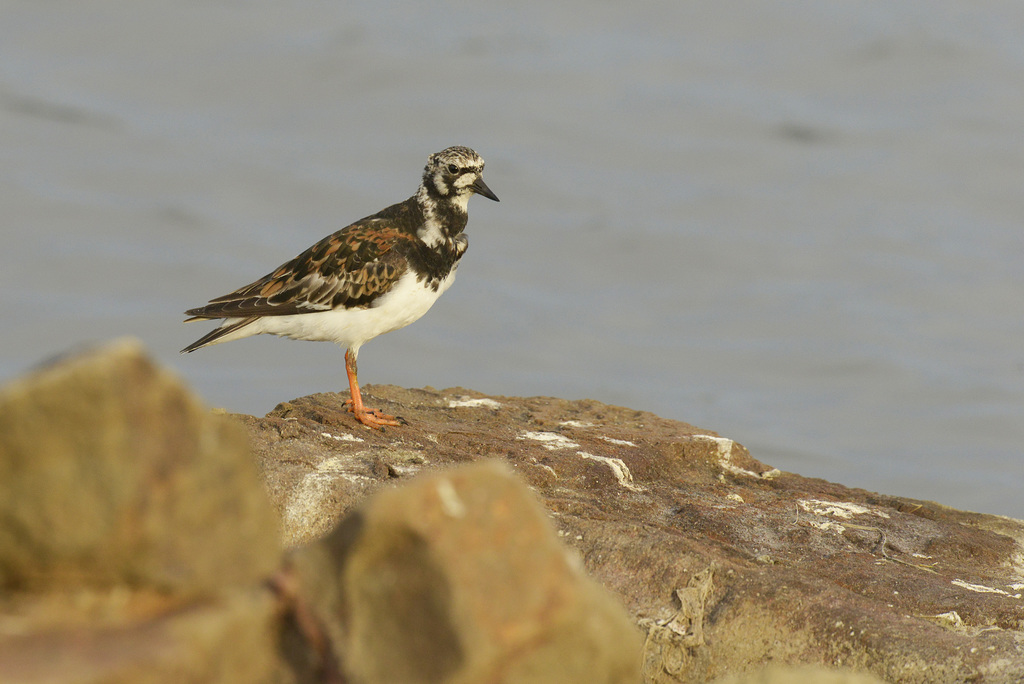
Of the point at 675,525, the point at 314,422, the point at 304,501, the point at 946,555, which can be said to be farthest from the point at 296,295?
the point at 946,555

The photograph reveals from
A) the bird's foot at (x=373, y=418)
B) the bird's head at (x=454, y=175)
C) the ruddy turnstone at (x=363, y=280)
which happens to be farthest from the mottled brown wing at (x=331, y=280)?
the bird's foot at (x=373, y=418)

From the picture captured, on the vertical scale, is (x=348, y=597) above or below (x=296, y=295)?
below

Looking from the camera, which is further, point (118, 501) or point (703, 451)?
point (703, 451)

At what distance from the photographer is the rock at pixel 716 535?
5699mm

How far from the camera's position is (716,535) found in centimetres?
697

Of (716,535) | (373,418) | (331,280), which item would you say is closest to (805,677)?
(716,535)

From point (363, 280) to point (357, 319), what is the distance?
0.35 m

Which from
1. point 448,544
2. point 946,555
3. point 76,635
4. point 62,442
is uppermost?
point 62,442

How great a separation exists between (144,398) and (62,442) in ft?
0.78

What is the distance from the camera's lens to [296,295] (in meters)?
9.20

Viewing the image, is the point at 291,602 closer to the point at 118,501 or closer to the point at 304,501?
the point at 118,501

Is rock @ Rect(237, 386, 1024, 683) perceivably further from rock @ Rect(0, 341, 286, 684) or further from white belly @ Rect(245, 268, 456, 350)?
rock @ Rect(0, 341, 286, 684)

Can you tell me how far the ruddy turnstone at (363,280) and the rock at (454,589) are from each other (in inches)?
225

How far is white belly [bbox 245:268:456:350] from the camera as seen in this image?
9.12 meters
